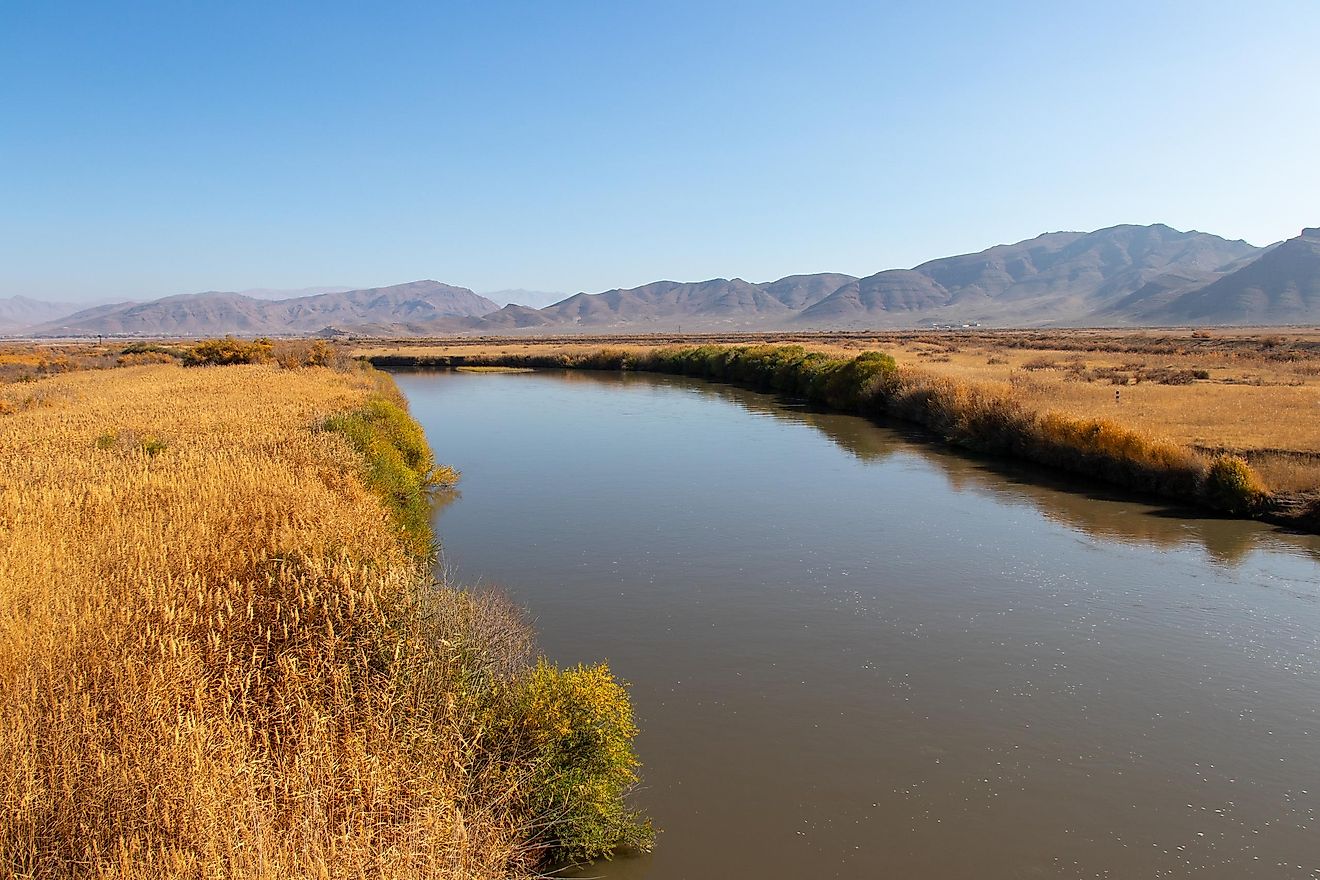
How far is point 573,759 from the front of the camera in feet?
23.1

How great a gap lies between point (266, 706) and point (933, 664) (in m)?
8.62

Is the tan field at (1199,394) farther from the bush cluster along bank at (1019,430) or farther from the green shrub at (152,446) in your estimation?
the green shrub at (152,446)

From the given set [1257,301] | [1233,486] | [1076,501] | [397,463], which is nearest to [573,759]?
[397,463]

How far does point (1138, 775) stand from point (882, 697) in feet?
9.31

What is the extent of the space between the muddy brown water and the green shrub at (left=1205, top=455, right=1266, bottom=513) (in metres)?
0.74

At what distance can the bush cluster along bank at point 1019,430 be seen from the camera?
63.4 feet

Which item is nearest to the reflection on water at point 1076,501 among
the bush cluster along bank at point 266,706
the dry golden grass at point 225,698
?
the bush cluster along bank at point 266,706

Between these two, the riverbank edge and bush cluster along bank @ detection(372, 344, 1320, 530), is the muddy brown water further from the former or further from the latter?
bush cluster along bank @ detection(372, 344, 1320, 530)

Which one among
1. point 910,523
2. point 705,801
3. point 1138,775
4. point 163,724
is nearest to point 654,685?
point 705,801

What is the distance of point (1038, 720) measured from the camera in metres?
9.91

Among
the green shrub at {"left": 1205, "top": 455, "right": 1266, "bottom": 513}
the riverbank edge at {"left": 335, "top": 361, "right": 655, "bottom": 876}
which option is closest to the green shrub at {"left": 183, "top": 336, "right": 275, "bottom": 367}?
the green shrub at {"left": 1205, "top": 455, "right": 1266, "bottom": 513}

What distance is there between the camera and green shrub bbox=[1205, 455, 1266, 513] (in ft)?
61.8

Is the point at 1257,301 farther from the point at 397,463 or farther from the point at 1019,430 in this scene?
the point at 397,463

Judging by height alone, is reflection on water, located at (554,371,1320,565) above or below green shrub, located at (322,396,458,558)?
below
